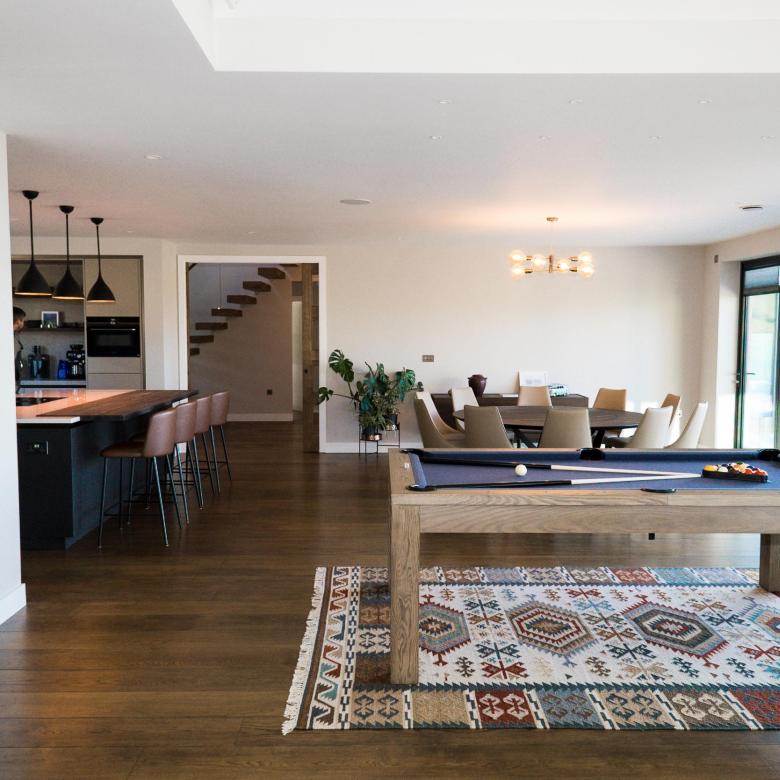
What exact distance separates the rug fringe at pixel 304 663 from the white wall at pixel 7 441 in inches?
63.0

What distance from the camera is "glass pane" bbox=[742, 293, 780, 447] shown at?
8477 mm

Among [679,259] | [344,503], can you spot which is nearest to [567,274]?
[679,259]

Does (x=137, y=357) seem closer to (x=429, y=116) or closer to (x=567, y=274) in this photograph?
(x=567, y=274)

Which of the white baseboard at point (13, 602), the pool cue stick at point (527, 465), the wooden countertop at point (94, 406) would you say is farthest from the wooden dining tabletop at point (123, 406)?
the pool cue stick at point (527, 465)

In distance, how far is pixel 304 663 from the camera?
336cm

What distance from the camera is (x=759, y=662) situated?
3367 millimetres

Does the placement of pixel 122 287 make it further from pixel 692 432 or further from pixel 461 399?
pixel 692 432

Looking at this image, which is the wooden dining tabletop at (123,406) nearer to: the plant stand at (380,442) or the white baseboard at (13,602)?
the white baseboard at (13,602)

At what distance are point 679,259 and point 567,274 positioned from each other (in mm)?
1447

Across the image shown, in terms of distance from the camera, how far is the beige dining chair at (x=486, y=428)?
5977 mm

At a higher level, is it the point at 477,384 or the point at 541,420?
the point at 477,384

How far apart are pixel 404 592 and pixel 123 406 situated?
362 centimetres

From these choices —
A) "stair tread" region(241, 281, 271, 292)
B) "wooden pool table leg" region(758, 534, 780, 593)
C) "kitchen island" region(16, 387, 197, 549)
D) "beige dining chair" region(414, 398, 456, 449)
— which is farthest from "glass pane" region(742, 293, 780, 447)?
"stair tread" region(241, 281, 271, 292)

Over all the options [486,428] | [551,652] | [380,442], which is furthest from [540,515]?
[380,442]
